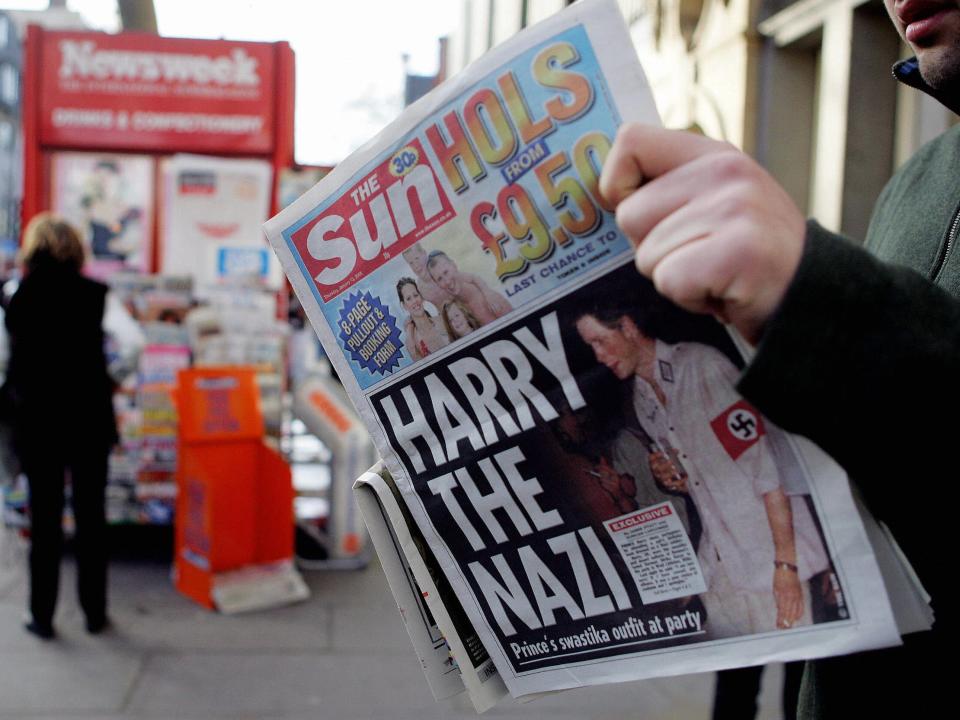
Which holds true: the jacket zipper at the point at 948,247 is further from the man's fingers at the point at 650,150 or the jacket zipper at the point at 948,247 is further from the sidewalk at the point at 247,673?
the sidewalk at the point at 247,673

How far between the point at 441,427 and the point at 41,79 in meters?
5.68

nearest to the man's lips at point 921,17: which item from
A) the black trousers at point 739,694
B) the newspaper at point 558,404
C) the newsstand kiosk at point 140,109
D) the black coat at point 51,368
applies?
the newspaper at point 558,404

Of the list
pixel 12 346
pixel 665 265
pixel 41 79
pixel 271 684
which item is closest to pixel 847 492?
pixel 665 265

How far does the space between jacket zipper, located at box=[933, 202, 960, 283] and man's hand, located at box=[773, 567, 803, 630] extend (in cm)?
33

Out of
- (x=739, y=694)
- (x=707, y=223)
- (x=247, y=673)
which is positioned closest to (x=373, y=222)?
(x=707, y=223)

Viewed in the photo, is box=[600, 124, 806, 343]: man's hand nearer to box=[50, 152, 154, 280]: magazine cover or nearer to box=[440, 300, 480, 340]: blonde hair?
box=[440, 300, 480, 340]: blonde hair

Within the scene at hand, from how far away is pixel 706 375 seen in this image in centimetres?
76

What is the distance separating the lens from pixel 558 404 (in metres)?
0.82

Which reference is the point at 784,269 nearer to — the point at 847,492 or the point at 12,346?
the point at 847,492

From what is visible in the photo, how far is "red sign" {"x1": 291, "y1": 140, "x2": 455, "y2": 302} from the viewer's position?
829 millimetres

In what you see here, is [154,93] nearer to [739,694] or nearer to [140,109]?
[140,109]

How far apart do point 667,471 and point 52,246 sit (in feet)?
13.8

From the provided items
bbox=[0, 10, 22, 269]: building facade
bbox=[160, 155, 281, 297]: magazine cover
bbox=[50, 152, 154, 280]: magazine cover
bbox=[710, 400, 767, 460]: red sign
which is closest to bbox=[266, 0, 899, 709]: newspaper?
bbox=[710, 400, 767, 460]: red sign

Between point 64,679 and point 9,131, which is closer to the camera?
point 64,679
